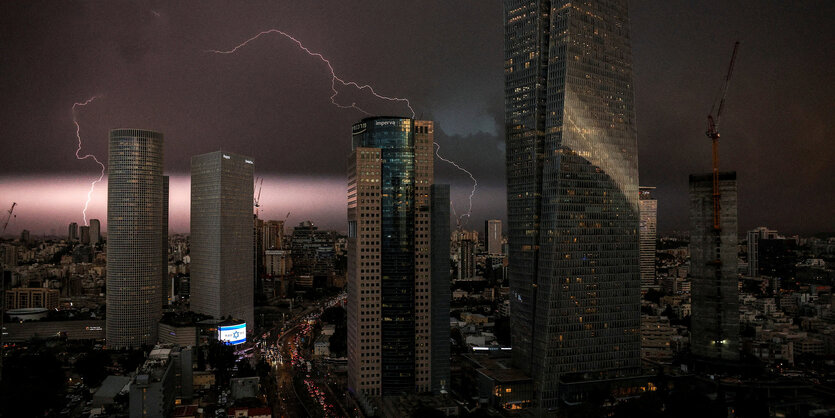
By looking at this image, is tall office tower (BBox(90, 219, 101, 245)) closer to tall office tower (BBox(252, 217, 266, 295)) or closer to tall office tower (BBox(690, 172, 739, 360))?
tall office tower (BBox(252, 217, 266, 295))

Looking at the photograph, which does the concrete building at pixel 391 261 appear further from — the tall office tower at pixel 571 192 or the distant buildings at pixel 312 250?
the distant buildings at pixel 312 250

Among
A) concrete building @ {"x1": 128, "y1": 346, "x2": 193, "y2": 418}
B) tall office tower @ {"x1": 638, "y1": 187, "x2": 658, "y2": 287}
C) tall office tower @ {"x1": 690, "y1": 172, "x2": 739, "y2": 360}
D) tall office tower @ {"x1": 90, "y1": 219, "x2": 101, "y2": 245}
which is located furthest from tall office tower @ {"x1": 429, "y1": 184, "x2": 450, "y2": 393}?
tall office tower @ {"x1": 90, "y1": 219, "x2": 101, "y2": 245}

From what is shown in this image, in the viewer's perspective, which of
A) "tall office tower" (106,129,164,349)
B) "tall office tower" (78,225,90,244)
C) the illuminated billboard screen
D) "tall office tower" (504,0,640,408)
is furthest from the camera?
"tall office tower" (78,225,90,244)

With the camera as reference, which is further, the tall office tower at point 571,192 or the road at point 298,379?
the road at point 298,379

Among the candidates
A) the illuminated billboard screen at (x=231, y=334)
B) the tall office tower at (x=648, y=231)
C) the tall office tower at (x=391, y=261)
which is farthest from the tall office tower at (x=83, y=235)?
the tall office tower at (x=648, y=231)

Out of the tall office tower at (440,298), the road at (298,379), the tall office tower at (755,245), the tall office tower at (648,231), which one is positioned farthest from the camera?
the tall office tower at (648,231)

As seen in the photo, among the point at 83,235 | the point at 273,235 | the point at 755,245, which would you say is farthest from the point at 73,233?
the point at 755,245
